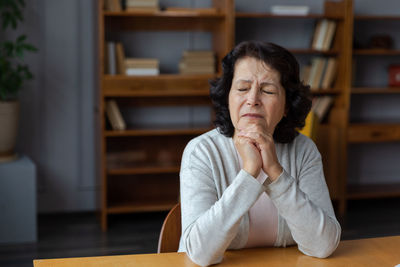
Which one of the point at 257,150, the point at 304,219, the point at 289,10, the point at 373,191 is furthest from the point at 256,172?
the point at 373,191

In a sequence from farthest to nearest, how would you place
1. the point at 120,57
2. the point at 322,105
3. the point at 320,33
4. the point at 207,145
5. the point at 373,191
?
the point at 373,191, the point at 322,105, the point at 320,33, the point at 120,57, the point at 207,145

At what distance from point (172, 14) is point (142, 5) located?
0.75ft

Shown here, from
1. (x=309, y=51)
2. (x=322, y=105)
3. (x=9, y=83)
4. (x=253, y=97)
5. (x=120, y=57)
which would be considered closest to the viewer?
Result: (x=253, y=97)

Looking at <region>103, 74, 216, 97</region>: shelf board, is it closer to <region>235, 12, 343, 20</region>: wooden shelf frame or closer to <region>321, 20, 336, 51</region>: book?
<region>235, 12, 343, 20</region>: wooden shelf frame

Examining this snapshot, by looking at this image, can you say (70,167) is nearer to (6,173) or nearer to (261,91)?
(6,173)

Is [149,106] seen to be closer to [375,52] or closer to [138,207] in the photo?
[138,207]

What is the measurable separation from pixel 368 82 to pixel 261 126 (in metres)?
3.54

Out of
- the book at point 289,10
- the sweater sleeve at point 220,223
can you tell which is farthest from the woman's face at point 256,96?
the book at point 289,10

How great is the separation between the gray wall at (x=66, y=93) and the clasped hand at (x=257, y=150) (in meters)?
2.81

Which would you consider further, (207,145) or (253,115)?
(207,145)

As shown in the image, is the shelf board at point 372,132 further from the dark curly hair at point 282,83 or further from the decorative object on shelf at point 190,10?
the dark curly hair at point 282,83

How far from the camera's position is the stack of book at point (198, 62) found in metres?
4.06

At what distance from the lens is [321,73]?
434 cm

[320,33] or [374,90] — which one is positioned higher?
[320,33]
